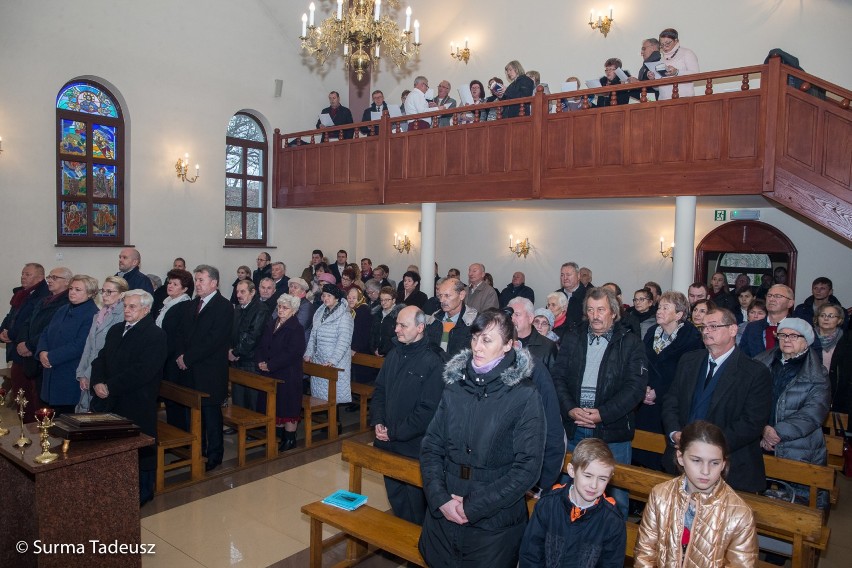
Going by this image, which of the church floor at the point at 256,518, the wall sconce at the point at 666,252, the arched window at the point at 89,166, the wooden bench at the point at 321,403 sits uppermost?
the arched window at the point at 89,166

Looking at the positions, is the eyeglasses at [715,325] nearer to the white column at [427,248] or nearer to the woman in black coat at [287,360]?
the woman in black coat at [287,360]

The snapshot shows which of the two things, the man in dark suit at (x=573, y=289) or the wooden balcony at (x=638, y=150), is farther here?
the man in dark suit at (x=573, y=289)

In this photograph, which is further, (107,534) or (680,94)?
(680,94)

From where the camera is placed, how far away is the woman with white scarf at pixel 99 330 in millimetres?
4949

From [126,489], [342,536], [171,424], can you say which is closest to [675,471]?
[342,536]

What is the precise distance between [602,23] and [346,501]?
10.8m

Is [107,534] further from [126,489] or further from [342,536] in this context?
[342,536]

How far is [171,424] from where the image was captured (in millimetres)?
5926

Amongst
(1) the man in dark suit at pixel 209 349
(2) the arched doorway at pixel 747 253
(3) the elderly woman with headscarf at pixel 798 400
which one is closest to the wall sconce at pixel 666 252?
(2) the arched doorway at pixel 747 253

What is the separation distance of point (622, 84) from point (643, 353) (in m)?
5.16

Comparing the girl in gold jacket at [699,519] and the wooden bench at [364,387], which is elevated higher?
the girl in gold jacket at [699,519]

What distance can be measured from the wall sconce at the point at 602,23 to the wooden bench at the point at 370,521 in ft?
33.9

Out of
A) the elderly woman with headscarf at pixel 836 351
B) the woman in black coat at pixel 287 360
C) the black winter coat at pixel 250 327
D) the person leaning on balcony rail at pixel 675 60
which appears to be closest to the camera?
the elderly woman with headscarf at pixel 836 351

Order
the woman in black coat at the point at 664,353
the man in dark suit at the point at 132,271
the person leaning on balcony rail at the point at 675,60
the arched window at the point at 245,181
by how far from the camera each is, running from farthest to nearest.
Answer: the arched window at the point at 245,181 < the person leaning on balcony rail at the point at 675,60 < the man in dark suit at the point at 132,271 < the woman in black coat at the point at 664,353
